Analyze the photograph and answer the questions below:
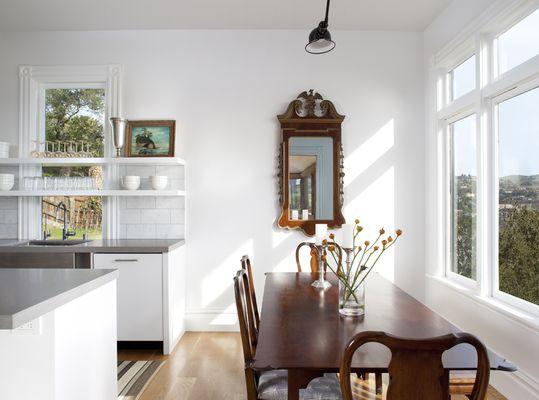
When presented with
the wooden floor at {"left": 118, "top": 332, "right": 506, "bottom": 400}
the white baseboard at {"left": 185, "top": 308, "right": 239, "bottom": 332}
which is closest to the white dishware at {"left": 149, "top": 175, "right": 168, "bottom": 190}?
the white baseboard at {"left": 185, "top": 308, "right": 239, "bottom": 332}

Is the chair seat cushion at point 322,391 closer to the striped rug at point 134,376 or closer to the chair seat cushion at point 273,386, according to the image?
the chair seat cushion at point 273,386

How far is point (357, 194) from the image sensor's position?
4.23 meters

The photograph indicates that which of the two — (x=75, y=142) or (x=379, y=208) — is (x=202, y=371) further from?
(x=75, y=142)

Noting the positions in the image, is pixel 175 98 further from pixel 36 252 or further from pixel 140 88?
pixel 36 252

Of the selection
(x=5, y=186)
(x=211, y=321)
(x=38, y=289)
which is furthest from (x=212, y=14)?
(x=38, y=289)

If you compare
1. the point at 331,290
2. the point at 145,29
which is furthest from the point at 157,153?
the point at 331,290

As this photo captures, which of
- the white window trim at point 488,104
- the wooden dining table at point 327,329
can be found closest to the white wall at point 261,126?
the white window trim at point 488,104

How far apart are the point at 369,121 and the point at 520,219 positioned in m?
1.86

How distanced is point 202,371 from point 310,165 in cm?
218

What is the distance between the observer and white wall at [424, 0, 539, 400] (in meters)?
2.56

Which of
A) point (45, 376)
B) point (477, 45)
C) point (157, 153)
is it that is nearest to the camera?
point (45, 376)

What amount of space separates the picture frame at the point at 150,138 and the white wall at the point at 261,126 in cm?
11

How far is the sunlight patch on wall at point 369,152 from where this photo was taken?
4223mm

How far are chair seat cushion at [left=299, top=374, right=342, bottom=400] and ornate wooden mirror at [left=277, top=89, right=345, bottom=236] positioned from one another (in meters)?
2.31
